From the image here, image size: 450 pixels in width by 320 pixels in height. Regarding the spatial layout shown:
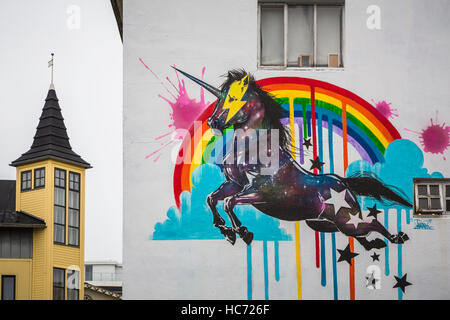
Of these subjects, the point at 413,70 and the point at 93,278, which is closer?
the point at 413,70

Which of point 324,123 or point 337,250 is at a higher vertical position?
point 324,123

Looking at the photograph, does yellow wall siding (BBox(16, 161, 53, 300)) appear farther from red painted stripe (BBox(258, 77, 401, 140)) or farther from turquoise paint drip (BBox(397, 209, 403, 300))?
turquoise paint drip (BBox(397, 209, 403, 300))

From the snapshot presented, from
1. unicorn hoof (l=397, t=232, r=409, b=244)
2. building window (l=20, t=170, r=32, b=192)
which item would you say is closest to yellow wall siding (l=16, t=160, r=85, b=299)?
building window (l=20, t=170, r=32, b=192)

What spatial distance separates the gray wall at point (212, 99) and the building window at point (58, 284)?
23.8m

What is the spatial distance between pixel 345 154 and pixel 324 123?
34.5 inches

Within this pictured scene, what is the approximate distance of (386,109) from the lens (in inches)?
717

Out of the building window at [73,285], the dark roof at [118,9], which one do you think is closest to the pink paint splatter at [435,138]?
the dark roof at [118,9]

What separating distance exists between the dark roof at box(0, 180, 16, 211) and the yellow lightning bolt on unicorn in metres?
28.0

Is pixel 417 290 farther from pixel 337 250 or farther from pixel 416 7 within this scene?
pixel 416 7

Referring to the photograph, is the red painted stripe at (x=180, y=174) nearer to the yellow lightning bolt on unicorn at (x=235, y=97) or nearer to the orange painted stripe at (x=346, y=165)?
the yellow lightning bolt on unicorn at (x=235, y=97)

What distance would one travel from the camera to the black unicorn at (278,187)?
701 inches

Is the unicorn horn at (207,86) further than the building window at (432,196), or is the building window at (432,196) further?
the unicorn horn at (207,86)

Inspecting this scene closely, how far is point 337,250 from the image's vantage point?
58.1 feet
